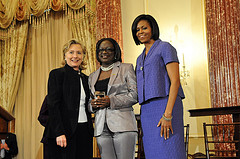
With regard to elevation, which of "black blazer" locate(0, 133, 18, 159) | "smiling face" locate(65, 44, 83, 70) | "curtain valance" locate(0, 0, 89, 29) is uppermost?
"curtain valance" locate(0, 0, 89, 29)

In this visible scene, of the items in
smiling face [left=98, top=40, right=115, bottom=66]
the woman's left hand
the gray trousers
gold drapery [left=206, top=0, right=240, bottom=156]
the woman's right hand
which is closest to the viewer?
the woman's left hand

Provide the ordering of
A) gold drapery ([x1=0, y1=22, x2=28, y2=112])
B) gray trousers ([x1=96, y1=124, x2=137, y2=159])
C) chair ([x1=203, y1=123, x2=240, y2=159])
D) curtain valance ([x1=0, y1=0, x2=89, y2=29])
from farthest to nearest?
gold drapery ([x1=0, y1=22, x2=28, y2=112]) < curtain valance ([x1=0, y1=0, x2=89, y2=29]) < chair ([x1=203, y1=123, x2=240, y2=159]) < gray trousers ([x1=96, y1=124, x2=137, y2=159])

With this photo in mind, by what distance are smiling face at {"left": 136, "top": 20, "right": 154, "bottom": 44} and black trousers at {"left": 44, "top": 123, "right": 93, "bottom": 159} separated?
92 cm

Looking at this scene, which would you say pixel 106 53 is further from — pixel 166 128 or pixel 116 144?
pixel 166 128

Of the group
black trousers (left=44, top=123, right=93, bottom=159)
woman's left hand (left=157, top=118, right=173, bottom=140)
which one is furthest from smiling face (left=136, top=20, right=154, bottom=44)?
black trousers (left=44, top=123, right=93, bottom=159)

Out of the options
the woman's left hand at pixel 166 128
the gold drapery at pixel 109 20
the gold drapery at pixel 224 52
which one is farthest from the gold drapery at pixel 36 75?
the woman's left hand at pixel 166 128

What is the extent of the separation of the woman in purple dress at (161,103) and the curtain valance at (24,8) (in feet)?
14.4

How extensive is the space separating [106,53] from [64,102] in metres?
0.58

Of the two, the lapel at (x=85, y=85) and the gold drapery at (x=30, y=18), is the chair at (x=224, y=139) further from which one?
the gold drapery at (x=30, y=18)

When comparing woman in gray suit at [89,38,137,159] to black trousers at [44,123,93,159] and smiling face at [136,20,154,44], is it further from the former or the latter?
smiling face at [136,20,154,44]

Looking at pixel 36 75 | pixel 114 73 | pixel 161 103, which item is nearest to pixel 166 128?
pixel 161 103

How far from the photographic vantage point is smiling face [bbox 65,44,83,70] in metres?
2.91

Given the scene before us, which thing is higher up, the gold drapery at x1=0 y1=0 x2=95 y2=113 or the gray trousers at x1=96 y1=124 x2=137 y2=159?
the gold drapery at x1=0 y1=0 x2=95 y2=113

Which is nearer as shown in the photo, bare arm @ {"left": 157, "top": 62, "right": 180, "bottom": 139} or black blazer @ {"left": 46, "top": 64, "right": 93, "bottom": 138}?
bare arm @ {"left": 157, "top": 62, "right": 180, "bottom": 139}
